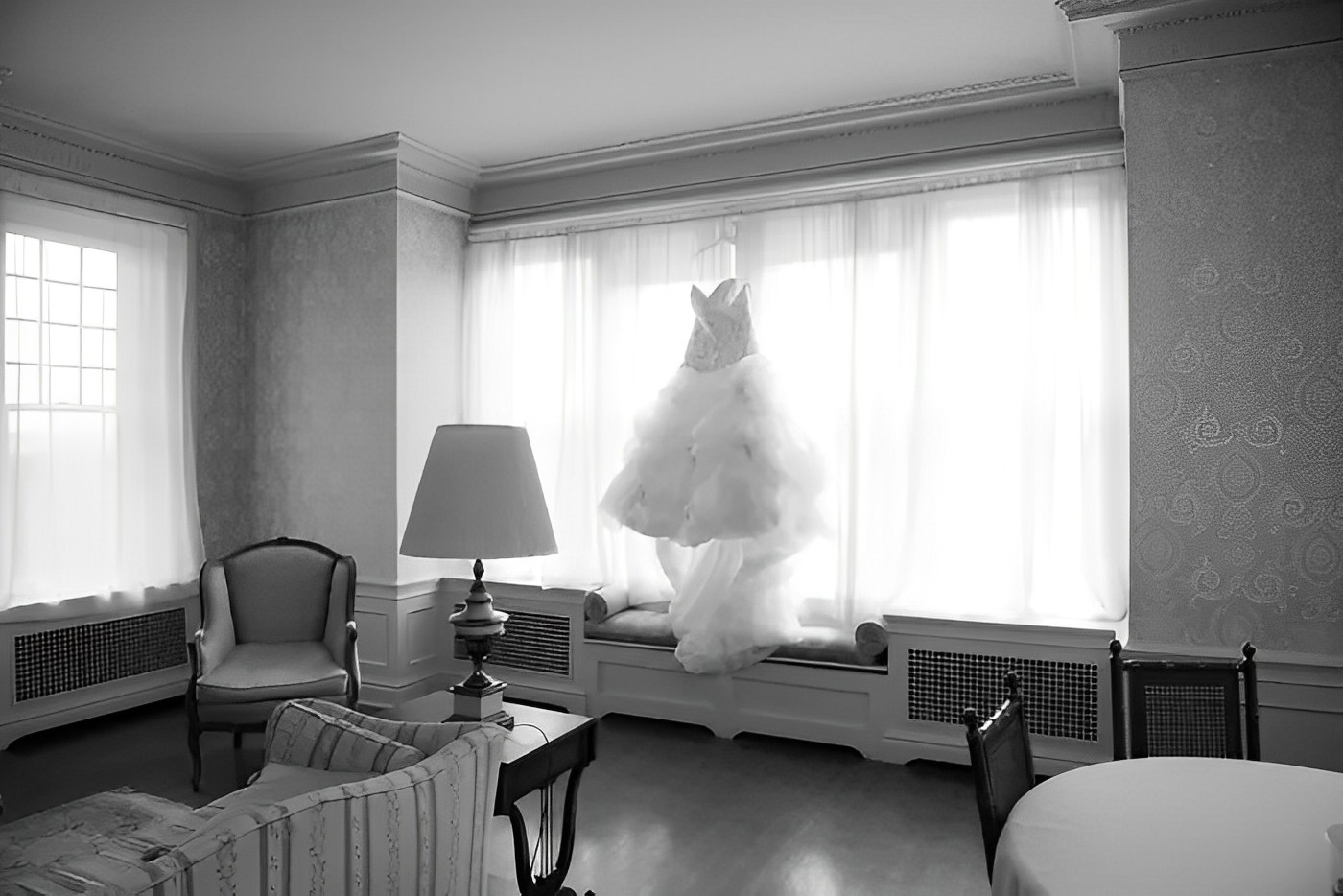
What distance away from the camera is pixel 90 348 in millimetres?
4512

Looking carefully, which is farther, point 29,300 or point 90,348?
point 90,348

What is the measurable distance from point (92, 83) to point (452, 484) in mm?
2755

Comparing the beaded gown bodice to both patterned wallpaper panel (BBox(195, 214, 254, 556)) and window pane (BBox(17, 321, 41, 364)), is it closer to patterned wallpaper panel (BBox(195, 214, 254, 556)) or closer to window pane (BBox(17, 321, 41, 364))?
patterned wallpaper panel (BBox(195, 214, 254, 556))

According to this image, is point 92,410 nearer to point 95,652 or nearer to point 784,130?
point 95,652

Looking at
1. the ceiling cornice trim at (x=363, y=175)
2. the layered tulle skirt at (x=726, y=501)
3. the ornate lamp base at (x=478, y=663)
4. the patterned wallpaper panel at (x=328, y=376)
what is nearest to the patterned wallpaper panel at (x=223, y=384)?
the patterned wallpaper panel at (x=328, y=376)

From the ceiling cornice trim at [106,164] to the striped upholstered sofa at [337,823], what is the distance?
132 inches

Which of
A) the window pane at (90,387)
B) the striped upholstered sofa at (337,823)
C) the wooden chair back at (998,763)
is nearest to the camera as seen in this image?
the striped upholstered sofa at (337,823)

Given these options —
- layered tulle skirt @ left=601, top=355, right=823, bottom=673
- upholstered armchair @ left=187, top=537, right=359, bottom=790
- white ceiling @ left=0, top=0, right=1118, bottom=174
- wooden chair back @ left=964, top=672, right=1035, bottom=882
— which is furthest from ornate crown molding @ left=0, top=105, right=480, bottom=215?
wooden chair back @ left=964, top=672, right=1035, bottom=882

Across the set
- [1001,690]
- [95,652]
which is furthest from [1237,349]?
[95,652]

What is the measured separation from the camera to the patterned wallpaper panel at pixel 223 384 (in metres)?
5.05

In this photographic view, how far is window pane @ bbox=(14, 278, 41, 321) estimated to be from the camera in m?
4.25

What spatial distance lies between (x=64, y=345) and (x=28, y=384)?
0.81ft

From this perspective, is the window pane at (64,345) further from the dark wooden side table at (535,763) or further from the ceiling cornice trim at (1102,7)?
the ceiling cornice trim at (1102,7)

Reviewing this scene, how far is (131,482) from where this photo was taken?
4.67 m
